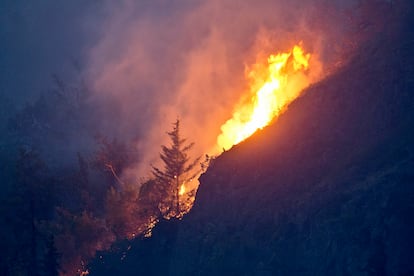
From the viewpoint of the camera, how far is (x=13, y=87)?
388ft

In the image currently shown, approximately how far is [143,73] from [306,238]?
2615 inches

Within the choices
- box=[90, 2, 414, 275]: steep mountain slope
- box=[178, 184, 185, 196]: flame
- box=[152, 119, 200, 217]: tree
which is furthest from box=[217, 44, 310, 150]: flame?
box=[178, 184, 185, 196]: flame

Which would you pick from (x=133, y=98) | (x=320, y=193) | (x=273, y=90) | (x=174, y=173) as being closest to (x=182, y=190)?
(x=174, y=173)

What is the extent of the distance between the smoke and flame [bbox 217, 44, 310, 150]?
963cm

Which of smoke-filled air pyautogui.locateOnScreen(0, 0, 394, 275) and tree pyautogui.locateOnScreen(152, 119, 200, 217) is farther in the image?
tree pyautogui.locateOnScreen(152, 119, 200, 217)

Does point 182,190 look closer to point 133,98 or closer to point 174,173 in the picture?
point 174,173

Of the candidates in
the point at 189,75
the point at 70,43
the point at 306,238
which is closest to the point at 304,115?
the point at 306,238

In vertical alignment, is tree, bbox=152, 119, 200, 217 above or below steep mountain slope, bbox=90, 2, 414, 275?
above

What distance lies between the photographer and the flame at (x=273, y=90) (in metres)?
40.0

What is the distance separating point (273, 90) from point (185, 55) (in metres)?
50.8

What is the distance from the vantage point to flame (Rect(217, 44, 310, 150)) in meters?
40.0

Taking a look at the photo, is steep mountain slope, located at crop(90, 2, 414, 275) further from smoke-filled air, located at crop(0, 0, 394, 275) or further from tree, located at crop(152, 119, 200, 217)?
tree, located at crop(152, 119, 200, 217)

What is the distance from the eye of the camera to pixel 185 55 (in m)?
91.0

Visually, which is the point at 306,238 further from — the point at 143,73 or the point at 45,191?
the point at 143,73
